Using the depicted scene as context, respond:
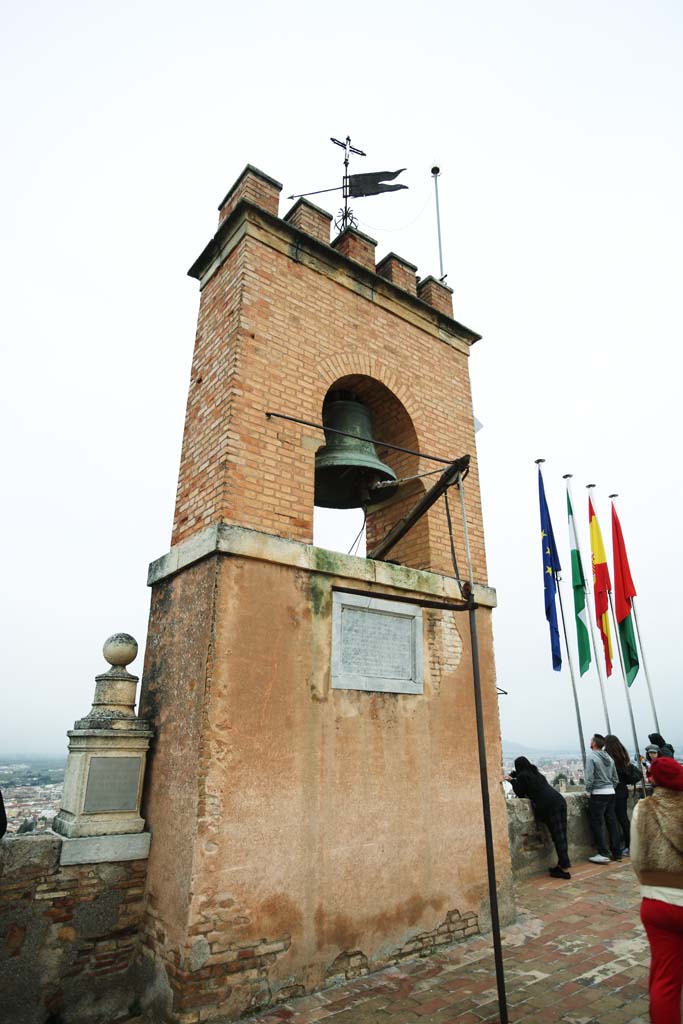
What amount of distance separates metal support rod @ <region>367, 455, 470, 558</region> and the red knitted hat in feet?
8.79

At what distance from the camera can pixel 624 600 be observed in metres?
11.3

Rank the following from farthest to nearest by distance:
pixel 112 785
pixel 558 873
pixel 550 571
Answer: pixel 550 571
pixel 558 873
pixel 112 785

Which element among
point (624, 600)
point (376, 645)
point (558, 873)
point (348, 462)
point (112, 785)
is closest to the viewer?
point (112, 785)

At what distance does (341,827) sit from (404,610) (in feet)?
6.28

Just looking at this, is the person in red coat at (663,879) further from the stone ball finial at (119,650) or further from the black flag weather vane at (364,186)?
the black flag weather vane at (364,186)

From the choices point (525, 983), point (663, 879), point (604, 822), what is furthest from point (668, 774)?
point (604, 822)

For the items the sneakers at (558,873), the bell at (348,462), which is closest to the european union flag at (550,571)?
the sneakers at (558,873)

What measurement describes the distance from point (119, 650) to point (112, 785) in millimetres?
1051

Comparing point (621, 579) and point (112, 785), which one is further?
point (621, 579)

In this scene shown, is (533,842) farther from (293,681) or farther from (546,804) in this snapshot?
(293,681)

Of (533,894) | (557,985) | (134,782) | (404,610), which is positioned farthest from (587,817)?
(134,782)

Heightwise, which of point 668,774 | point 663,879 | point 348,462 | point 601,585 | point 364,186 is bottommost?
point 663,879

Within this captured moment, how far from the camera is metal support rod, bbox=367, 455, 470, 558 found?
5184 millimetres

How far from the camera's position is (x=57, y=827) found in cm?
448
